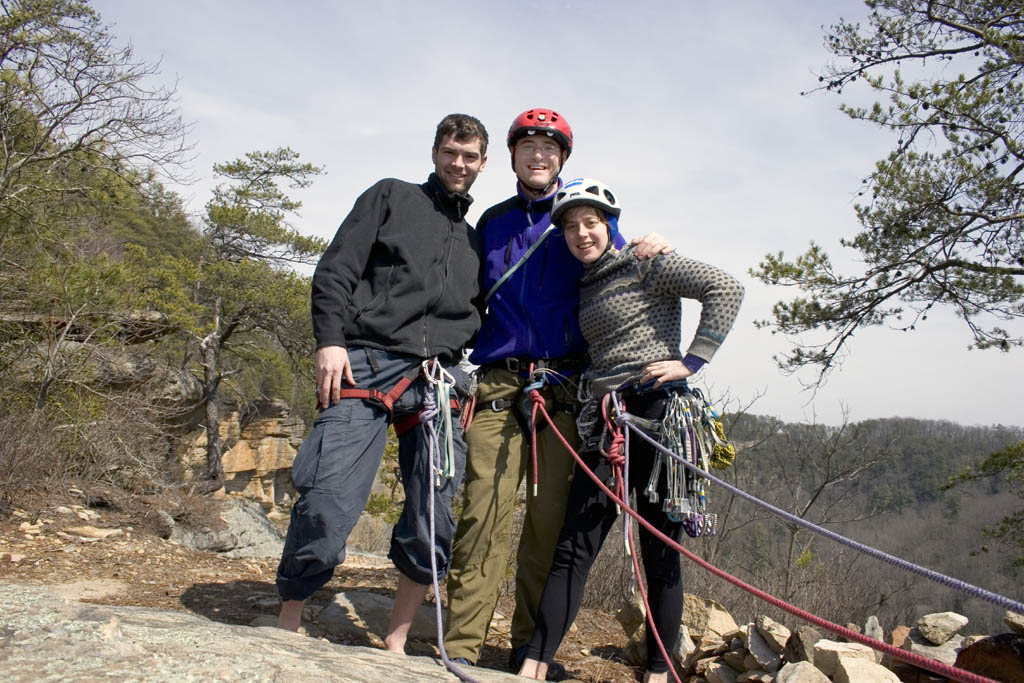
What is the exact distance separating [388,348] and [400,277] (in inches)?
10.9

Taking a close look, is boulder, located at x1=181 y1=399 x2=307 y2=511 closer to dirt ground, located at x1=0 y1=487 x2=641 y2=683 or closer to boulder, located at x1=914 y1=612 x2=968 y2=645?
dirt ground, located at x1=0 y1=487 x2=641 y2=683

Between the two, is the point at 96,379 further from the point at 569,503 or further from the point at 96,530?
the point at 569,503

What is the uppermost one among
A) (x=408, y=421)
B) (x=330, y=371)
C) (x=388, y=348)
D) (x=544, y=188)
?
(x=544, y=188)

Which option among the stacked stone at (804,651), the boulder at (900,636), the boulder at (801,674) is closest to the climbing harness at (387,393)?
the stacked stone at (804,651)

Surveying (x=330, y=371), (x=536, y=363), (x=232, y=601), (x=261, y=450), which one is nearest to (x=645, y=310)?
(x=536, y=363)

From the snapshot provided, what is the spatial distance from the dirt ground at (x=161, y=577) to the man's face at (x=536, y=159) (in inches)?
82.3

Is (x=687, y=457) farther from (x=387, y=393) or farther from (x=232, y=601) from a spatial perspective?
(x=232, y=601)

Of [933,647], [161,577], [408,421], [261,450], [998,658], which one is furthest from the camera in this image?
[261,450]

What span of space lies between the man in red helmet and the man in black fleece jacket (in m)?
0.10

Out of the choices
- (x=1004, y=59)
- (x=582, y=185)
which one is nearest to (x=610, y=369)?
(x=582, y=185)

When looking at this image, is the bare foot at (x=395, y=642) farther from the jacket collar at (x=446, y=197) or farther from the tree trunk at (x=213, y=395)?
the tree trunk at (x=213, y=395)

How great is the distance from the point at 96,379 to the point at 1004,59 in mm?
12577

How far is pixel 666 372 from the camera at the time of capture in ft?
8.87

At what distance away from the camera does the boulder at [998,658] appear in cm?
248
